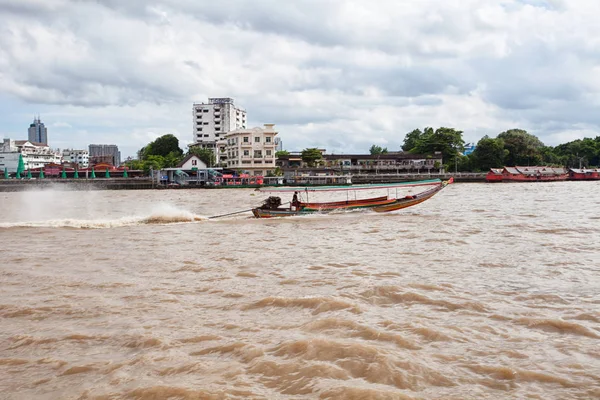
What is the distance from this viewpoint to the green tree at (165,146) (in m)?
76.8

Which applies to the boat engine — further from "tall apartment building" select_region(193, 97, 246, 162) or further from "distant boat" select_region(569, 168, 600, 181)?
"tall apartment building" select_region(193, 97, 246, 162)

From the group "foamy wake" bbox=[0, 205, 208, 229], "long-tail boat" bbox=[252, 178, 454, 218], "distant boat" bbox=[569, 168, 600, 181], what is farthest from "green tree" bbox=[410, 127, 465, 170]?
"foamy wake" bbox=[0, 205, 208, 229]

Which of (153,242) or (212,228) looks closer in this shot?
(153,242)

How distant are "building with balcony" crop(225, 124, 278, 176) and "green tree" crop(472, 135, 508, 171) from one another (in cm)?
2954

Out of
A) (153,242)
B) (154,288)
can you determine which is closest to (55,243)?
(153,242)

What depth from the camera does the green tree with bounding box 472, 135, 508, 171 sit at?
67.6 m

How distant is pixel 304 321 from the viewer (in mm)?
5445

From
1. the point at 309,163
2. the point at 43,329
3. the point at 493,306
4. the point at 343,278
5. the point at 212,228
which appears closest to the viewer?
the point at 43,329

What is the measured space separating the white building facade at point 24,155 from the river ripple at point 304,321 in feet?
264

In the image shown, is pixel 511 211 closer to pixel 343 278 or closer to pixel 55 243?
pixel 343 278

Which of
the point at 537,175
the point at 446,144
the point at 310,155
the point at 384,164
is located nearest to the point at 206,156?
the point at 310,155

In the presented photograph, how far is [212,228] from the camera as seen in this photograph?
1531 centimetres

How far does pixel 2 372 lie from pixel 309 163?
6741 cm

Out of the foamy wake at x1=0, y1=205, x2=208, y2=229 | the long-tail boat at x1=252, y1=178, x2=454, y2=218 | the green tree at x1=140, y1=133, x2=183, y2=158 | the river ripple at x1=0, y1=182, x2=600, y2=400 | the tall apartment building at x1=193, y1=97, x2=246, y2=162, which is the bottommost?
the river ripple at x1=0, y1=182, x2=600, y2=400
